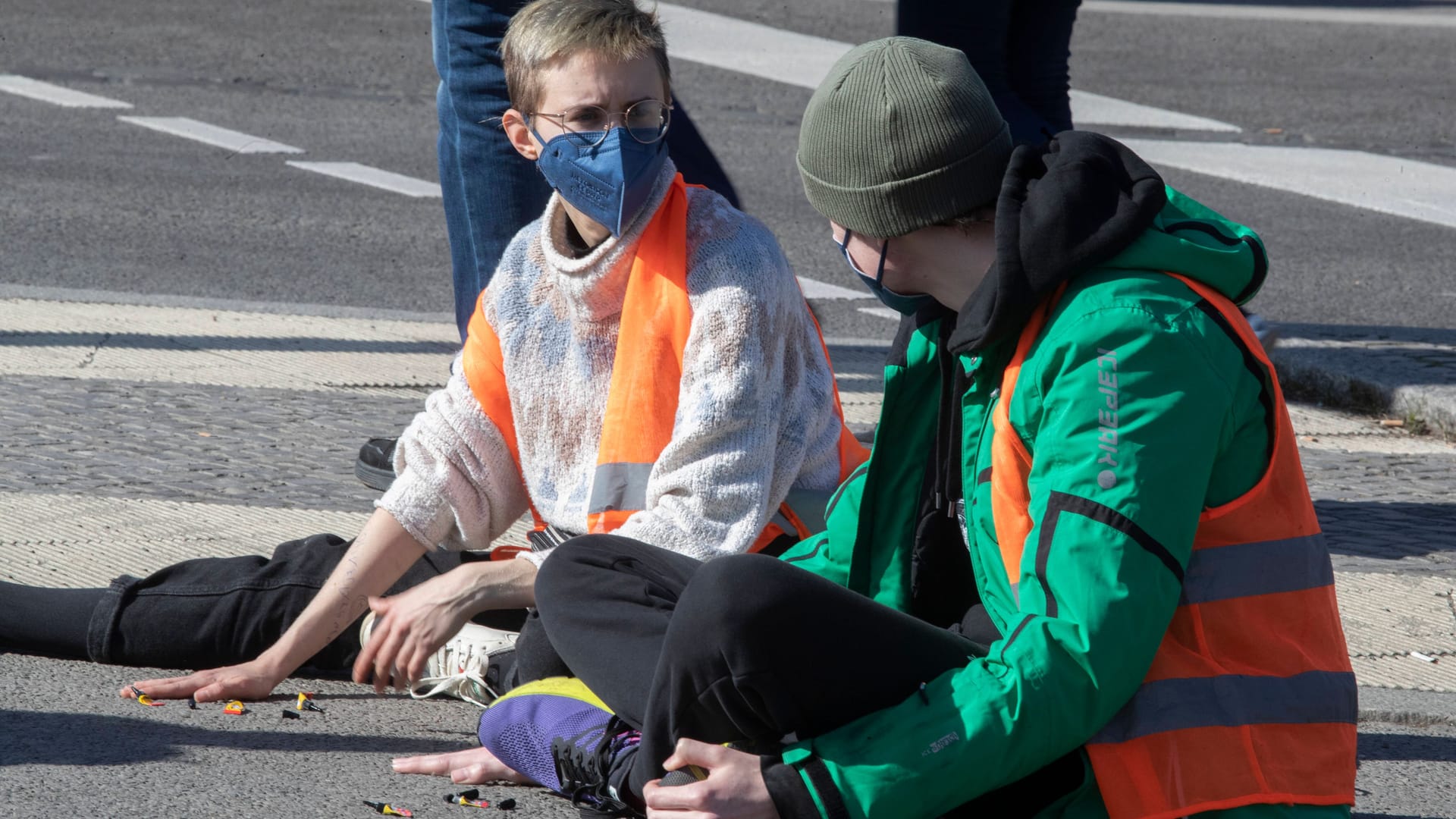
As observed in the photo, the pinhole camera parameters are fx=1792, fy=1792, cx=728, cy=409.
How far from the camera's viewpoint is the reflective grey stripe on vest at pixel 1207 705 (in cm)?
195

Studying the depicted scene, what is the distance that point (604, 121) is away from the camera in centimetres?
312

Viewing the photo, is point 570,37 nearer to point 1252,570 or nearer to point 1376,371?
point 1252,570

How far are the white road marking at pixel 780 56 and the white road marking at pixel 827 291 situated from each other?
3092mm

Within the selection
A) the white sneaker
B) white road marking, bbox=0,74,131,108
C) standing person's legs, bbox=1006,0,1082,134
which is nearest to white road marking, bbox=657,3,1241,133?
white road marking, bbox=0,74,131,108

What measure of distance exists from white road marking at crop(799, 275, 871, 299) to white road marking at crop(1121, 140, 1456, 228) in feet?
7.59

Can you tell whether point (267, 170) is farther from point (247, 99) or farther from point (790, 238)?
point (790, 238)

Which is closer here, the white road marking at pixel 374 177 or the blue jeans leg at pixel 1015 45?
the blue jeans leg at pixel 1015 45

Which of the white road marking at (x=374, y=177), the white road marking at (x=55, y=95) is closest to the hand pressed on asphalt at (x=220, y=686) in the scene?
the white road marking at (x=374, y=177)

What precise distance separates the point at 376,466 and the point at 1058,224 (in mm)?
2512

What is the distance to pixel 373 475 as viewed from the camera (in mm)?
4137

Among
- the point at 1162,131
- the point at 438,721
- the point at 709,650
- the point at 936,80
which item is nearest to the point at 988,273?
the point at 936,80

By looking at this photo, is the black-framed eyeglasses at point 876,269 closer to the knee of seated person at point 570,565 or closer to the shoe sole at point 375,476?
the knee of seated person at point 570,565

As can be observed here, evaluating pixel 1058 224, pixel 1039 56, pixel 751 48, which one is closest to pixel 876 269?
pixel 1058 224

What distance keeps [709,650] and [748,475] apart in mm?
820
